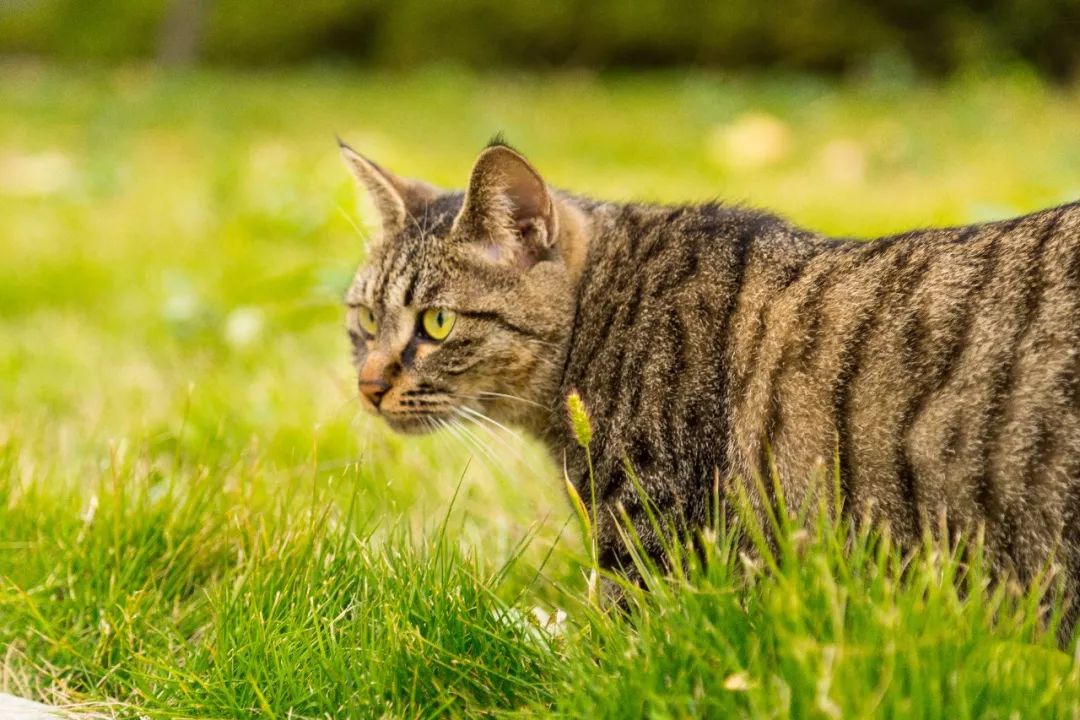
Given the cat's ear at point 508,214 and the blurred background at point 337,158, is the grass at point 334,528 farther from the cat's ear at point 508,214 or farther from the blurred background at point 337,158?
the cat's ear at point 508,214

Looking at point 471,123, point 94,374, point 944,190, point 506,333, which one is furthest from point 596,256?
point 471,123

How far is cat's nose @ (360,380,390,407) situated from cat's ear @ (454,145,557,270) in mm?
346

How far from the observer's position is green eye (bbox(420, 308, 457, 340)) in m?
2.41

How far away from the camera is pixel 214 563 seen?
2154mm

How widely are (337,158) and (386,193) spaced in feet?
13.7

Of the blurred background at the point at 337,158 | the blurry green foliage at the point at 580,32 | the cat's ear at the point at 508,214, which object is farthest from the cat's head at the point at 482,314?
the blurry green foliage at the point at 580,32

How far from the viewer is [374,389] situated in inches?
95.5

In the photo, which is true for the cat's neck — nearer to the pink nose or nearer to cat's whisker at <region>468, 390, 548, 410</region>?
cat's whisker at <region>468, 390, 548, 410</region>

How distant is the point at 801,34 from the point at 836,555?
10.1 meters

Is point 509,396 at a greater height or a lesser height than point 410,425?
greater

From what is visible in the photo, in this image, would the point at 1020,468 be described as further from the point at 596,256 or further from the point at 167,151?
the point at 167,151

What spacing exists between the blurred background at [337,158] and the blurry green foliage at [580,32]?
27 mm

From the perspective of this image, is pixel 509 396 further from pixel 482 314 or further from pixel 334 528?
pixel 334 528

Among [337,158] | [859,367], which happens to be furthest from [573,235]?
[337,158]
